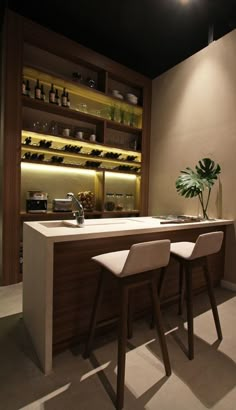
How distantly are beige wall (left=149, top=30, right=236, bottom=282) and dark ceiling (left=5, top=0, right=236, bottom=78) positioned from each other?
0.29 metres

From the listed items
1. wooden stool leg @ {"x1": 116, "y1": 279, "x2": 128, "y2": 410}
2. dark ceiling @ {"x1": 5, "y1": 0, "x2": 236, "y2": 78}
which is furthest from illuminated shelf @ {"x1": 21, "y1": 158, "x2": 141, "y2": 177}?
wooden stool leg @ {"x1": 116, "y1": 279, "x2": 128, "y2": 410}

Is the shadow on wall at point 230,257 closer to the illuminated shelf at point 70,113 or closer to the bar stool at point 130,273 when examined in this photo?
the bar stool at point 130,273

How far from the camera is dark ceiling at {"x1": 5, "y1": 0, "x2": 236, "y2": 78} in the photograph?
2.62m

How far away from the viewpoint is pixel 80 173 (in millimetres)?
3492

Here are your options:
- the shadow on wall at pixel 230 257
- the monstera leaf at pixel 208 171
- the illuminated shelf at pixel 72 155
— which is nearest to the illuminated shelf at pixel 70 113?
the illuminated shelf at pixel 72 155

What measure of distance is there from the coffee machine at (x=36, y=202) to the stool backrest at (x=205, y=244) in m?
2.04

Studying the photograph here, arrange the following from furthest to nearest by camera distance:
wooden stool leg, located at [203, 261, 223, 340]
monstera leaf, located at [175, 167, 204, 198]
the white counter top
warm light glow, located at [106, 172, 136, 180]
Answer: warm light glow, located at [106, 172, 136, 180] → monstera leaf, located at [175, 167, 204, 198] → wooden stool leg, located at [203, 261, 223, 340] → the white counter top

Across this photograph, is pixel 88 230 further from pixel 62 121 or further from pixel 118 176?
pixel 118 176

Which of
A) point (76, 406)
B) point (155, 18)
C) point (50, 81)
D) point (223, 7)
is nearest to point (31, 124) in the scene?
point (50, 81)

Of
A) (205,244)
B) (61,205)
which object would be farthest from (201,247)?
(61,205)

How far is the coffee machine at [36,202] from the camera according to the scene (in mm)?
2865

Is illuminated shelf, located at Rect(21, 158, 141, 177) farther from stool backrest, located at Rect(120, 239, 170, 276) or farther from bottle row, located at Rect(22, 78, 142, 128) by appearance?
stool backrest, located at Rect(120, 239, 170, 276)

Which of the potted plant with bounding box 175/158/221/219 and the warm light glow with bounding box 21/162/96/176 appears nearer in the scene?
the potted plant with bounding box 175/158/221/219

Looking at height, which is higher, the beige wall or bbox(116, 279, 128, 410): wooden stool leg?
the beige wall
